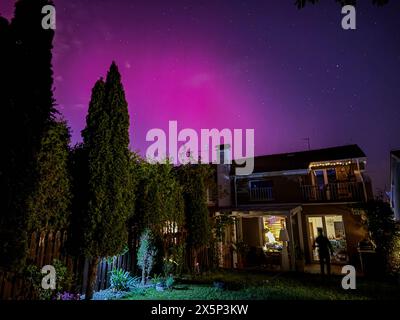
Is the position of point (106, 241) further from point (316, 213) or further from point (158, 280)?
point (316, 213)

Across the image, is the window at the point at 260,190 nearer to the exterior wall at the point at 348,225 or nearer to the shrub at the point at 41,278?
the exterior wall at the point at 348,225

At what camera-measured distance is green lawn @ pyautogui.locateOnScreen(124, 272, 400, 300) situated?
284 inches

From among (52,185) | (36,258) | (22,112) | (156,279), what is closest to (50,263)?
(36,258)

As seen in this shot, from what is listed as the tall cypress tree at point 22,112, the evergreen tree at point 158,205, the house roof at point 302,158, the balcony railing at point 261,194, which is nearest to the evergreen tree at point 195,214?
the evergreen tree at point 158,205

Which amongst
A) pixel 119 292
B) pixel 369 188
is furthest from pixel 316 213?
pixel 119 292

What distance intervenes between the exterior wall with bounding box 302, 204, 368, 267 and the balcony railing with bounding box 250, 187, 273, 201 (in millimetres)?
2851

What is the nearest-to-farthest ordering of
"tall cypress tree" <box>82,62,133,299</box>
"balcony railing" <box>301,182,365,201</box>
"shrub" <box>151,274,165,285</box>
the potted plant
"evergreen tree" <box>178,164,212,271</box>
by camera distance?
"tall cypress tree" <box>82,62,133,299</box> → the potted plant → "shrub" <box>151,274,165,285</box> → "evergreen tree" <box>178,164,212,271</box> → "balcony railing" <box>301,182,365,201</box>

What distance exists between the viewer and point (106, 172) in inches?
281

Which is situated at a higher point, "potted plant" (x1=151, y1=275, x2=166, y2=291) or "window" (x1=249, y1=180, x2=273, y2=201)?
"window" (x1=249, y1=180, x2=273, y2=201)

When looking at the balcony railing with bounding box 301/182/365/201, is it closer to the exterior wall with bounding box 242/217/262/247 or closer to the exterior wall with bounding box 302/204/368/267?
the exterior wall with bounding box 302/204/368/267

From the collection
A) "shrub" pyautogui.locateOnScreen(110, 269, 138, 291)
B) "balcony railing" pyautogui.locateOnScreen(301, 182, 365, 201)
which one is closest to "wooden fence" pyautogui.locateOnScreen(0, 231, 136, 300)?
"shrub" pyautogui.locateOnScreen(110, 269, 138, 291)

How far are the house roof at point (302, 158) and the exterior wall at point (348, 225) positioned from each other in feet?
10.3

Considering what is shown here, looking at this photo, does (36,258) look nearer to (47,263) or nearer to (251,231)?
(47,263)

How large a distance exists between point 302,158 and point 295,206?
7459 mm
